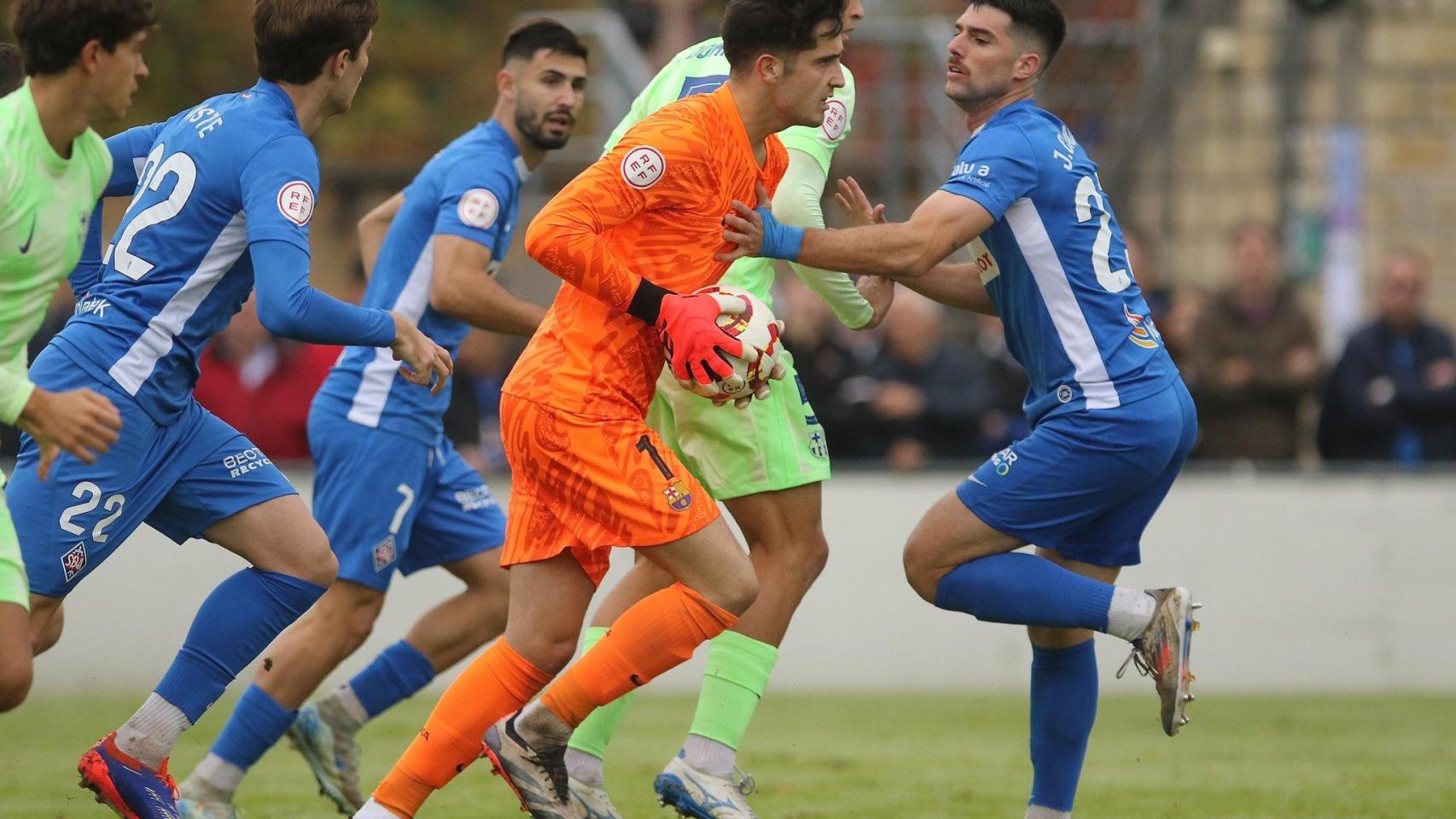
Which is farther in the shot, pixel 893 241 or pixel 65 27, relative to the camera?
pixel 893 241

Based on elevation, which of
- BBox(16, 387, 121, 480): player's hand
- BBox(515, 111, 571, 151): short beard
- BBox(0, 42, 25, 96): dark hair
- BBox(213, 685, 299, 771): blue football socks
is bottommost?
BBox(213, 685, 299, 771): blue football socks

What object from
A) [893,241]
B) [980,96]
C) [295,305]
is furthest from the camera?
[980,96]

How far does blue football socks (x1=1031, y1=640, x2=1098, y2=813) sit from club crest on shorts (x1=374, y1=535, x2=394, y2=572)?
240cm

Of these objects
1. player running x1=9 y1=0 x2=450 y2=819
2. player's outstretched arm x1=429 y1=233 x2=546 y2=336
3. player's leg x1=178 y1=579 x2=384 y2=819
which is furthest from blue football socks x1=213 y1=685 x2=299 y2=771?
player's outstretched arm x1=429 y1=233 x2=546 y2=336

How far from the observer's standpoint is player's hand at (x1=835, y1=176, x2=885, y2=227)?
6117 mm

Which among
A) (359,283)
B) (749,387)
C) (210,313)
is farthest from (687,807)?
(359,283)

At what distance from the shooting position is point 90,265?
5.83 metres

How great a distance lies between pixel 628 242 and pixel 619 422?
→ 537 mm

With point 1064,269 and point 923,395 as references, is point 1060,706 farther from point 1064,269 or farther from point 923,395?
point 923,395

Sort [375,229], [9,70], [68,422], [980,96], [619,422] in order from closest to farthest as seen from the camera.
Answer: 1. [68,422]
2. [619,422]
3. [980,96]
4. [9,70]
5. [375,229]

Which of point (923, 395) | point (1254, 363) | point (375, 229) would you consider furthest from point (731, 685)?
point (1254, 363)

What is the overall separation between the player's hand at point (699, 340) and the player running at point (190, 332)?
67 centimetres

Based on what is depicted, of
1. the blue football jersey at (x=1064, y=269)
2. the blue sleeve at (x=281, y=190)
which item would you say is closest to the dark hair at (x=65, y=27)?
the blue sleeve at (x=281, y=190)

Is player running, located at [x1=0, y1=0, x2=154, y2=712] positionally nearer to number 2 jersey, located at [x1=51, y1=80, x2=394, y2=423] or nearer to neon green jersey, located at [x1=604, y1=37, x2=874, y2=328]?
number 2 jersey, located at [x1=51, y1=80, x2=394, y2=423]
